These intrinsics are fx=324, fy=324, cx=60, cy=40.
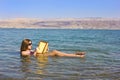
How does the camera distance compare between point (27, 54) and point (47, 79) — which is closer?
point (47, 79)

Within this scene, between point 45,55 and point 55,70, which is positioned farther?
point 45,55

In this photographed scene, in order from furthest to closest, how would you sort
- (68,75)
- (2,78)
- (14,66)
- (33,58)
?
(33,58)
(14,66)
(68,75)
(2,78)

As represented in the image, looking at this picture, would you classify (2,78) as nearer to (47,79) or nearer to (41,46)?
(47,79)

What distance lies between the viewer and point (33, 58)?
19.6 metres

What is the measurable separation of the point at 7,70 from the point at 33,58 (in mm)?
4960

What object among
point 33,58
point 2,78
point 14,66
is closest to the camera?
point 2,78

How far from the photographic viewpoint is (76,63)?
17656mm

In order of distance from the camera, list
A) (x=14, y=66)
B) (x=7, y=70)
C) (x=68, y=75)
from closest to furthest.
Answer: (x=68, y=75)
(x=7, y=70)
(x=14, y=66)

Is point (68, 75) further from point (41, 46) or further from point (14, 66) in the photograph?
point (41, 46)

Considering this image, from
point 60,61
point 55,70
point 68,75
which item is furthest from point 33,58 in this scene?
point 68,75

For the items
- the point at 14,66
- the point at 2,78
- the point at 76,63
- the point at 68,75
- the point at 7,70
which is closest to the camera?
the point at 2,78

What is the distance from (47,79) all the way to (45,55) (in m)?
7.70

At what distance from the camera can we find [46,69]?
15.4m

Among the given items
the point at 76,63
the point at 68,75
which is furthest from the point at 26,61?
the point at 68,75
